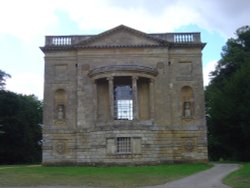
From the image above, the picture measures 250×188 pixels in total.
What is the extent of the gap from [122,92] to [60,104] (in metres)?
5.77

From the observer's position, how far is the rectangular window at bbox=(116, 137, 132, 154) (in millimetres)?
38656

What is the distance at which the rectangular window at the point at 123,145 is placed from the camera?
38.7m

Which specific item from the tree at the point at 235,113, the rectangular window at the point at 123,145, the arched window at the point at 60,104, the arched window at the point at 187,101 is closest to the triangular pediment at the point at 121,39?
the arched window at the point at 60,104

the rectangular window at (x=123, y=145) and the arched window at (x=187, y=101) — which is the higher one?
the arched window at (x=187, y=101)

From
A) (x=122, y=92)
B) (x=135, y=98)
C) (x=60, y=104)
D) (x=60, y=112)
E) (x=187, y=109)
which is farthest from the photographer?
(x=60, y=104)

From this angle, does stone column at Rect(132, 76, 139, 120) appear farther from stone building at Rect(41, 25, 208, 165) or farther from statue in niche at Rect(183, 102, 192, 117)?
statue in niche at Rect(183, 102, 192, 117)

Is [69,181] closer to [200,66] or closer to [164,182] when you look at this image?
[164,182]

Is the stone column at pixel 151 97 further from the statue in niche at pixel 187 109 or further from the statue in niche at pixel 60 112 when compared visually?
the statue in niche at pixel 60 112

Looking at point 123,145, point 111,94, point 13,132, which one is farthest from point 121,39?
point 13,132

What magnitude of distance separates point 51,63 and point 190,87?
1287cm

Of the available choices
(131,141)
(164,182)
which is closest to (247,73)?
(131,141)

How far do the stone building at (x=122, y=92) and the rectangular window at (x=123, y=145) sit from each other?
1.61m

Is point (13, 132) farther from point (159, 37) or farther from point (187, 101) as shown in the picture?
point (187, 101)

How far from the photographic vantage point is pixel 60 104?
42.1 m
